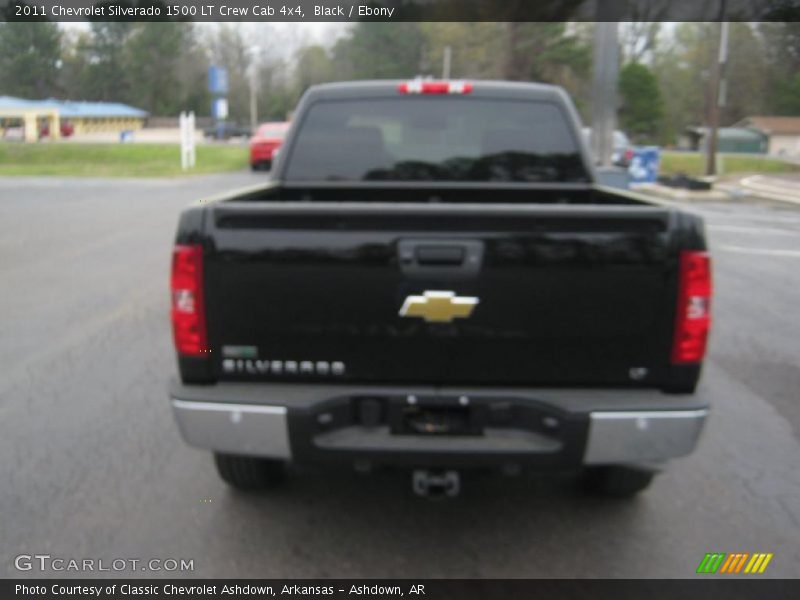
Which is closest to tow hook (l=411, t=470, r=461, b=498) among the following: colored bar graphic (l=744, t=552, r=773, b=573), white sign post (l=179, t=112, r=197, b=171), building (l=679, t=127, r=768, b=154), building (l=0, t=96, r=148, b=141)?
colored bar graphic (l=744, t=552, r=773, b=573)

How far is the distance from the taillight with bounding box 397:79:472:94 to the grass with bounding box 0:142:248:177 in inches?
1017

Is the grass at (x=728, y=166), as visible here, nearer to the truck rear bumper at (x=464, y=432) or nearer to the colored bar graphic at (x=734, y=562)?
the colored bar graphic at (x=734, y=562)

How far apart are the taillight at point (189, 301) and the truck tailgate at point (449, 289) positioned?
45 mm

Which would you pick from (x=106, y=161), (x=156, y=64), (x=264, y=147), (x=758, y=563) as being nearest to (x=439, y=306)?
(x=758, y=563)

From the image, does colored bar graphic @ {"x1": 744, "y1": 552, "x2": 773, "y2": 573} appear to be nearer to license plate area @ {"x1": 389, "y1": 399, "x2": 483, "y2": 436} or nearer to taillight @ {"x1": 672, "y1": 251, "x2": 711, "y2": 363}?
taillight @ {"x1": 672, "y1": 251, "x2": 711, "y2": 363}

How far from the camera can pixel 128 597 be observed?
321 cm

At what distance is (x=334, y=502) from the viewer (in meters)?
4.01

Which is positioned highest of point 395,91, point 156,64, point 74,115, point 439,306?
point 156,64

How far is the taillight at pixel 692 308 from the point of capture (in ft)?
10.1

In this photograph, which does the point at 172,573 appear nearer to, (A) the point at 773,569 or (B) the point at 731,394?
(A) the point at 773,569

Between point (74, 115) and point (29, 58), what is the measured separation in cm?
678

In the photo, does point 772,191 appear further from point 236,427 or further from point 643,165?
point 236,427

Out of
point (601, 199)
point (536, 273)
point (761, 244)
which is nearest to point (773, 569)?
point (536, 273)

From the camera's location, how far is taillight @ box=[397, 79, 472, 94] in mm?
4936
